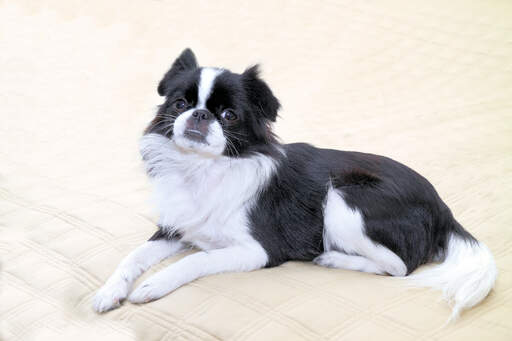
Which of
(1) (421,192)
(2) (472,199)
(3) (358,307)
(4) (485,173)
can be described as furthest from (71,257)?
(4) (485,173)

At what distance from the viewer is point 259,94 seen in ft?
7.68

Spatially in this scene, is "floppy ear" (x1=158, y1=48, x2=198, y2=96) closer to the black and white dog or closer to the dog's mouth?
the black and white dog

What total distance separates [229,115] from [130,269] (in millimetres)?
699

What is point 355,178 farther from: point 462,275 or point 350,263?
point 462,275

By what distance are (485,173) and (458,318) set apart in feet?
5.48

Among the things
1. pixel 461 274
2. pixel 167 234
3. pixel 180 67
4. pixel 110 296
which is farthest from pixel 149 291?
pixel 461 274

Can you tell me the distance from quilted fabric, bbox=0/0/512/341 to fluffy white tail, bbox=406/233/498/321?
5 cm

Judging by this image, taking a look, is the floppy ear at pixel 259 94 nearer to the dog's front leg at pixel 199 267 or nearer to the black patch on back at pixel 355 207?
the black patch on back at pixel 355 207

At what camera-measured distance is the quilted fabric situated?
2031 millimetres

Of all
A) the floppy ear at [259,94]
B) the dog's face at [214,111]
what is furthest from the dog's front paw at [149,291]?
the floppy ear at [259,94]

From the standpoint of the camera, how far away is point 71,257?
241cm

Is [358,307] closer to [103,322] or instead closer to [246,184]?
[246,184]

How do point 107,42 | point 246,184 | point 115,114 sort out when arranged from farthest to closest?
1. point 107,42
2. point 115,114
3. point 246,184

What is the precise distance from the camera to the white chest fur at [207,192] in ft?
7.58
